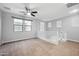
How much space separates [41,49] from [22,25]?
2.19ft

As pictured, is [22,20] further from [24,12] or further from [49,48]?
[49,48]

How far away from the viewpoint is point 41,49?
4.85ft

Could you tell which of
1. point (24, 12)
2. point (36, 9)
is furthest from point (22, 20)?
point (36, 9)

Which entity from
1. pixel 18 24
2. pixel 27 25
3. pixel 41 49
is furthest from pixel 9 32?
pixel 41 49

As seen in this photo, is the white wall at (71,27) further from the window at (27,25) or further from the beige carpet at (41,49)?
the window at (27,25)

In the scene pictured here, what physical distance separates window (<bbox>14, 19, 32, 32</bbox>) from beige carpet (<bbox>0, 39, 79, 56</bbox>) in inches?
11.3

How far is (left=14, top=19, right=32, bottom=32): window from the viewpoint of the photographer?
1.42 metres

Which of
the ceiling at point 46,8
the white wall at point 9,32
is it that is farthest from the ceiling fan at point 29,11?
the white wall at point 9,32

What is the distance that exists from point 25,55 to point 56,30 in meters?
0.87

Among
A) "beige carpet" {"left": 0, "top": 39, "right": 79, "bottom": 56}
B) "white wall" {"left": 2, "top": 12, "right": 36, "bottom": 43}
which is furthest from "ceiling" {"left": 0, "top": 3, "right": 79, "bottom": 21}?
"beige carpet" {"left": 0, "top": 39, "right": 79, "bottom": 56}

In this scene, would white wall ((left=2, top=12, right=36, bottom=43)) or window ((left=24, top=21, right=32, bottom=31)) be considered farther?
window ((left=24, top=21, right=32, bottom=31))

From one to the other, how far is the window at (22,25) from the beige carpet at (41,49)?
0.29 meters

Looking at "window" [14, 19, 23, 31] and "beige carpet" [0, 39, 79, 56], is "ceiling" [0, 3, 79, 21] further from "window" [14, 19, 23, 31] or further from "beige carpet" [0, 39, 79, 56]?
"beige carpet" [0, 39, 79, 56]

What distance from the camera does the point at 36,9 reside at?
1427 mm
